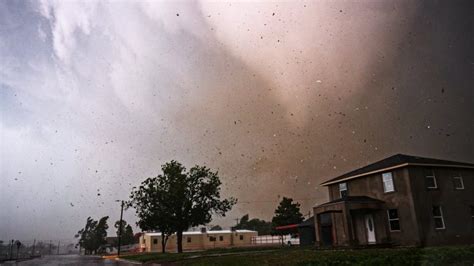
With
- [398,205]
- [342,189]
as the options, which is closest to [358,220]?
[342,189]

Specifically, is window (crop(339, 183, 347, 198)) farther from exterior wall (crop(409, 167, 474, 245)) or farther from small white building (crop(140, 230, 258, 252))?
small white building (crop(140, 230, 258, 252))

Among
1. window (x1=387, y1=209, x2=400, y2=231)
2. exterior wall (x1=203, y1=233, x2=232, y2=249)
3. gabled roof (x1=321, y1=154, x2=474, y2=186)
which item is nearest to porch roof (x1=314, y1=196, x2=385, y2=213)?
window (x1=387, y1=209, x2=400, y2=231)

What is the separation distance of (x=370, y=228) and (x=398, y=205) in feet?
10.7

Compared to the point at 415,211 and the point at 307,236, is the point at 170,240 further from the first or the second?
the point at 415,211

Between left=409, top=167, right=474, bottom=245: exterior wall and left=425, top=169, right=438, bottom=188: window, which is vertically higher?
left=425, top=169, right=438, bottom=188: window

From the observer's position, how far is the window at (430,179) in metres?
25.7

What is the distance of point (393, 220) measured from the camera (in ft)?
86.0

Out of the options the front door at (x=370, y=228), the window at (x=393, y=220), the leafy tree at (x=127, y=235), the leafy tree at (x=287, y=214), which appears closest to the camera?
the window at (x=393, y=220)

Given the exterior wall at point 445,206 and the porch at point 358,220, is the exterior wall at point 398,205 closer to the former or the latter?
the porch at point 358,220

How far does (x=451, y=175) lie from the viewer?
87.3 feet

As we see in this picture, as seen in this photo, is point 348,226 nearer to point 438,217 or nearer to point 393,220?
point 393,220

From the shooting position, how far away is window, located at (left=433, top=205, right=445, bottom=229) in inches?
987

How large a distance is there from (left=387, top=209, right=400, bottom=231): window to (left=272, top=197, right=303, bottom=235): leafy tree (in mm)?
40449

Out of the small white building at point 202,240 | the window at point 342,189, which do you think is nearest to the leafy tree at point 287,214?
the small white building at point 202,240
